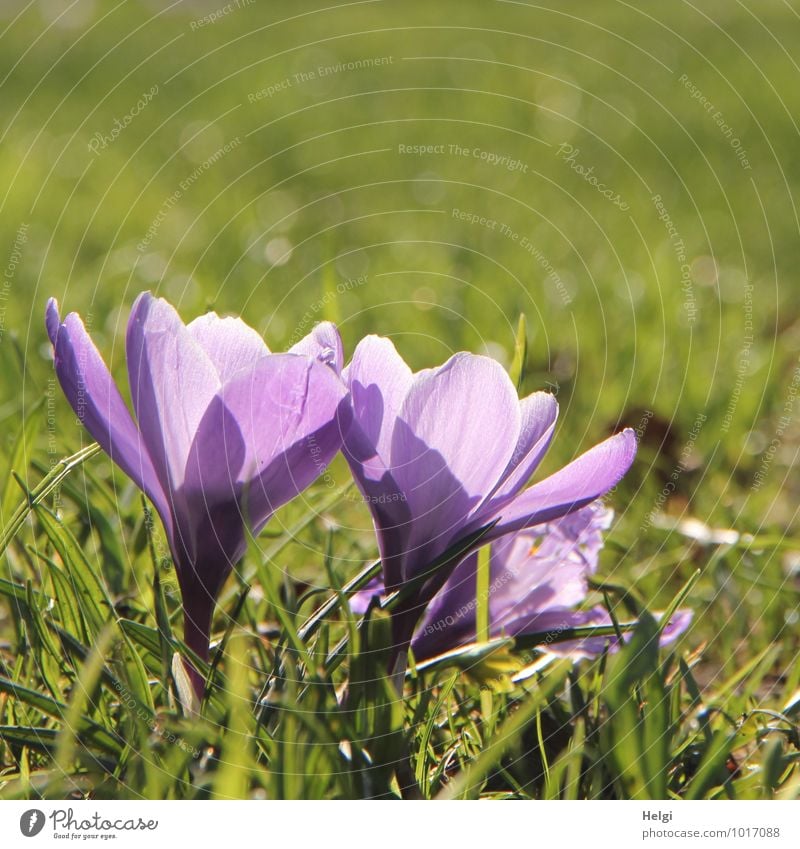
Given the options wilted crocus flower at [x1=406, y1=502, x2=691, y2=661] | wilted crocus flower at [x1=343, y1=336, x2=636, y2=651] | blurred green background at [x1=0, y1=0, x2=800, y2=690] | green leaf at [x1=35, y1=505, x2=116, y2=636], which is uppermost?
blurred green background at [x1=0, y1=0, x2=800, y2=690]

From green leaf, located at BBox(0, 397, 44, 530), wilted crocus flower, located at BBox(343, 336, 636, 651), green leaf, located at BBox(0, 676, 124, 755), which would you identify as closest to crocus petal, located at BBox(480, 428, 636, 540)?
wilted crocus flower, located at BBox(343, 336, 636, 651)

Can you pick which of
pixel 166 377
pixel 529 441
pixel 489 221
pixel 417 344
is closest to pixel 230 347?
pixel 166 377

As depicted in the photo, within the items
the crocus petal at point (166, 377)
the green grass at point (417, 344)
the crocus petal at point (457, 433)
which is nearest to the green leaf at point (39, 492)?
the green grass at point (417, 344)

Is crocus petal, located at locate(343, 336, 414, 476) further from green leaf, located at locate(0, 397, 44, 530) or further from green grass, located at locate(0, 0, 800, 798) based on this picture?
green leaf, located at locate(0, 397, 44, 530)

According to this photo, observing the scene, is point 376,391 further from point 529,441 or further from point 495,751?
point 495,751

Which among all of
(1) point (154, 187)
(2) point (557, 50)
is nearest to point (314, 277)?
(1) point (154, 187)

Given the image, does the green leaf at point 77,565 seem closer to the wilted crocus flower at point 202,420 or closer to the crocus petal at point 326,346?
the wilted crocus flower at point 202,420

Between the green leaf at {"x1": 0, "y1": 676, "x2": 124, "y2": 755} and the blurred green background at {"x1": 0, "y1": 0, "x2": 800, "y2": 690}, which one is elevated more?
the blurred green background at {"x1": 0, "y1": 0, "x2": 800, "y2": 690}
